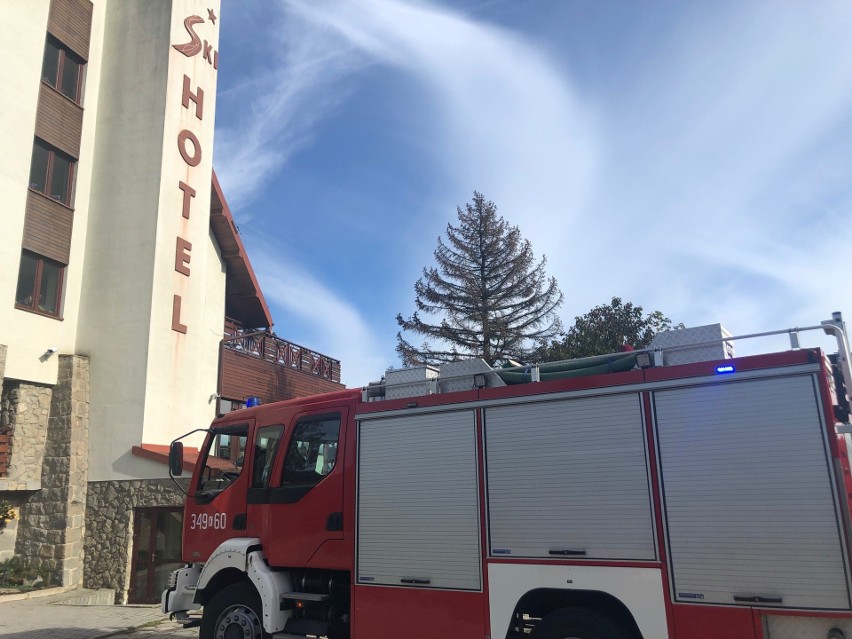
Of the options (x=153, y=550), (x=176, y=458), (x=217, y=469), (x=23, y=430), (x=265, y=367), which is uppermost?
(x=265, y=367)

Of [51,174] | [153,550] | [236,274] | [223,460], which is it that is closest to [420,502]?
[223,460]

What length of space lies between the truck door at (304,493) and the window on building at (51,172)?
1206 cm

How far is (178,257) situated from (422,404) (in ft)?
39.1

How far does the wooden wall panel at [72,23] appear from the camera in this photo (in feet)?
53.9

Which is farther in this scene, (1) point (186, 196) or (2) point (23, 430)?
(1) point (186, 196)

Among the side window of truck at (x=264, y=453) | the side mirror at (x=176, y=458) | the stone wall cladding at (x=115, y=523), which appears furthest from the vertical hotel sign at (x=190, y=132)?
the side window of truck at (x=264, y=453)

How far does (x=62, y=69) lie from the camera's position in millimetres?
16625

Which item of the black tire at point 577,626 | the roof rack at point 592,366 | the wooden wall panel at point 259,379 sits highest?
the wooden wall panel at point 259,379

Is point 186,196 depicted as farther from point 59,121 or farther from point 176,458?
point 176,458

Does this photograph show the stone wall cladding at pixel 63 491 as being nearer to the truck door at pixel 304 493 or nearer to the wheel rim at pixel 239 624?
the wheel rim at pixel 239 624

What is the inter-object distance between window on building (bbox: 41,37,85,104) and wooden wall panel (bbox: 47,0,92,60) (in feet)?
0.65

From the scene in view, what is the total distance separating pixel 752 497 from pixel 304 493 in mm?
4175

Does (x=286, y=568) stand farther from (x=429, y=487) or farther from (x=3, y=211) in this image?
(x=3, y=211)

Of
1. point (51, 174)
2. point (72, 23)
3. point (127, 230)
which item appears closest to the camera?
Answer: point (51, 174)
